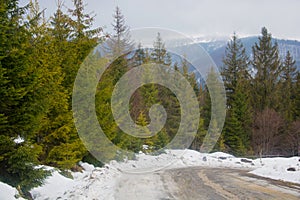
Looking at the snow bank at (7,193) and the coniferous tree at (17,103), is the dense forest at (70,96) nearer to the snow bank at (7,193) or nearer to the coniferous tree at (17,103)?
the coniferous tree at (17,103)

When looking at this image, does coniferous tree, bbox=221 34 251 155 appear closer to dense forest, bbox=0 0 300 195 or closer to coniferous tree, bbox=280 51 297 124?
dense forest, bbox=0 0 300 195

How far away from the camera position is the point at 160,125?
30.8 metres

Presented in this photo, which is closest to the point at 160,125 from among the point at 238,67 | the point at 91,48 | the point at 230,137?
the point at 230,137

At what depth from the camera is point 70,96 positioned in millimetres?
13805

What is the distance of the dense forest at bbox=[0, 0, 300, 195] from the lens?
764cm

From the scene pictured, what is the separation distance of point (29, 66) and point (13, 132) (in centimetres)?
162

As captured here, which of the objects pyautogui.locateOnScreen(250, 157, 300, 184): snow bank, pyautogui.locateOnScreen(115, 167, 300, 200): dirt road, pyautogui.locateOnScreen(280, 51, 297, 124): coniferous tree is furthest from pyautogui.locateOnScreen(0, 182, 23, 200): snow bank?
pyautogui.locateOnScreen(280, 51, 297, 124): coniferous tree

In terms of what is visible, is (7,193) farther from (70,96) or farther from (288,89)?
(288,89)

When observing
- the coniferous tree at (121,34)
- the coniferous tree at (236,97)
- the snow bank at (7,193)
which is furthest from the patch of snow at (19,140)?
the coniferous tree at (236,97)

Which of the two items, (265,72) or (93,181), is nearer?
(93,181)

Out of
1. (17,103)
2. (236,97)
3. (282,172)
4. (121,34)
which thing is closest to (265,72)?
(236,97)

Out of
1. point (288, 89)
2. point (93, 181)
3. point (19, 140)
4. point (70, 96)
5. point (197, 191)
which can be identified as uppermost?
point (288, 89)

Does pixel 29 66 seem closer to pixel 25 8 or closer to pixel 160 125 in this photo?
pixel 25 8

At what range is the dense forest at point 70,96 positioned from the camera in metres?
7.64
